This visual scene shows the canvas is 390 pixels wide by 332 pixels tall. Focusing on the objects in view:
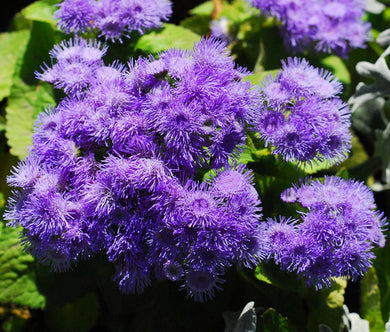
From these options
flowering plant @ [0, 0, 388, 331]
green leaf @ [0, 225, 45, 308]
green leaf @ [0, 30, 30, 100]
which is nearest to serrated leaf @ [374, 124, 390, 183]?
flowering plant @ [0, 0, 388, 331]

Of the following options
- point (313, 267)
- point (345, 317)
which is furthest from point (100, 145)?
point (345, 317)

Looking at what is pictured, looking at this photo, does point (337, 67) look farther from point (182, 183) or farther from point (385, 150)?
point (182, 183)

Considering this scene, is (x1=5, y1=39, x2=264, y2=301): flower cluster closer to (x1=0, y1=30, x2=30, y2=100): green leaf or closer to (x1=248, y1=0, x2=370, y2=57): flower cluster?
(x1=248, y1=0, x2=370, y2=57): flower cluster

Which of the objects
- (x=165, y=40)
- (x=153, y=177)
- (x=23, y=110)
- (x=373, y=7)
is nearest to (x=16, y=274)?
(x=23, y=110)

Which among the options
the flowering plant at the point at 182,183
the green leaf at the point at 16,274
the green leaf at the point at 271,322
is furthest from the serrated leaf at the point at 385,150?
the green leaf at the point at 16,274

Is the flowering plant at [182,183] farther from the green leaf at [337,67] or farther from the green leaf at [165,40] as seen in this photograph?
the green leaf at [337,67]

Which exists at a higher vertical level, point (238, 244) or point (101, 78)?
point (101, 78)

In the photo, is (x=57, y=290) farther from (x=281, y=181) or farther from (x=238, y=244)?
(x=281, y=181)
